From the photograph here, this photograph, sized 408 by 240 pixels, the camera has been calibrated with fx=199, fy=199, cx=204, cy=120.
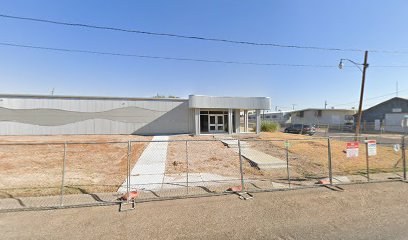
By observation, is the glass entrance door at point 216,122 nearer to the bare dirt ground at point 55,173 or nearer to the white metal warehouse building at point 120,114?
the white metal warehouse building at point 120,114

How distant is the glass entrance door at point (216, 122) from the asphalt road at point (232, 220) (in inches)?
703

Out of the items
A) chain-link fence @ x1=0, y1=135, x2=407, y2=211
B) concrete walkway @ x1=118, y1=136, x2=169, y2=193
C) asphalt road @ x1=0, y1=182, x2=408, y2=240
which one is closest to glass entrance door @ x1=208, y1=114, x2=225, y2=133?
chain-link fence @ x1=0, y1=135, x2=407, y2=211

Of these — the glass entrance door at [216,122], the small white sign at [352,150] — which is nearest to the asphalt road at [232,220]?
the small white sign at [352,150]

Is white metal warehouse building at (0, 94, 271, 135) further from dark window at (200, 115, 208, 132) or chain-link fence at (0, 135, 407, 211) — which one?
chain-link fence at (0, 135, 407, 211)

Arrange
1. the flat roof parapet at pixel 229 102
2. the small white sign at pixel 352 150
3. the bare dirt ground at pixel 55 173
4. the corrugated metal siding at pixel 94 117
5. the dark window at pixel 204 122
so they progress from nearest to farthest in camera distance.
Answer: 1. the bare dirt ground at pixel 55 173
2. the small white sign at pixel 352 150
3. the corrugated metal siding at pixel 94 117
4. the flat roof parapet at pixel 229 102
5. the dark window at pixel 204 122

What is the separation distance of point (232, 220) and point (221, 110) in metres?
19.2

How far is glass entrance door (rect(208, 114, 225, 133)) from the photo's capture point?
76.6 ft

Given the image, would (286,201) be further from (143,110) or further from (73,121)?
(73,121)

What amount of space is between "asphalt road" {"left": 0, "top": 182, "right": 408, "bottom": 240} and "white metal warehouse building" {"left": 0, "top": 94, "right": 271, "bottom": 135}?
16398 millimetres

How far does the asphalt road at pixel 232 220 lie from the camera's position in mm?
3727

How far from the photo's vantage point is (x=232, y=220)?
4.25 metres

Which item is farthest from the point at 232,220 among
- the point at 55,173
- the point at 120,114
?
the point at 120,114

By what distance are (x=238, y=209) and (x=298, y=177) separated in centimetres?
380

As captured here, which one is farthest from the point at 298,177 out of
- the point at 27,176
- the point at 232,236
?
the point at 27,176
